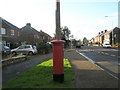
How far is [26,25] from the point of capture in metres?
63.4

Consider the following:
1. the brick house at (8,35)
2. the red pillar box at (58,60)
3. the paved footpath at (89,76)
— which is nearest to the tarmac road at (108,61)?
the paved footpath at (89,76)

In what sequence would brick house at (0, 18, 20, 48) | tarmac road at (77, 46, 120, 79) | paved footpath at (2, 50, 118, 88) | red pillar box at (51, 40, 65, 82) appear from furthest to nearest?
brick house at (0, 18, 20, 48) < tarmac road at (77, 46, 120, 79) < red pillar box at (51, 40, 65, 82) < paved footpath at (2, 50, 118, 88)

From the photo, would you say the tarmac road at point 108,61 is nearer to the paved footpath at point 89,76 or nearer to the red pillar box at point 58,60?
the paved footpath at point 89,76

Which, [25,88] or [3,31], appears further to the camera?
[3,31]

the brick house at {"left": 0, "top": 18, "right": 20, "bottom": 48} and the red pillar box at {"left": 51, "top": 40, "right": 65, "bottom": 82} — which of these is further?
the brick house at {"left": 0, "top": 18, "right": 20, "bottom": 48}

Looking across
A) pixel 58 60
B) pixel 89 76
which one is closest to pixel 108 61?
pixel 89 76

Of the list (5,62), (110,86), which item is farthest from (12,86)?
(5,62)

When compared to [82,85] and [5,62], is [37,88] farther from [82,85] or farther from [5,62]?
[5,62]

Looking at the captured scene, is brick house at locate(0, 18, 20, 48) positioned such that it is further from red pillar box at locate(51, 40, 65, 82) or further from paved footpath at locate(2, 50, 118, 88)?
red pillar box at locate(51, 40, 65, 82)

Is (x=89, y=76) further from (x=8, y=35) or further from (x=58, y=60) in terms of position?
(x=8, y=35)

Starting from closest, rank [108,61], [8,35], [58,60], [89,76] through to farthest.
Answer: [58,60] < [89,76] < [108,61] < [8,35]

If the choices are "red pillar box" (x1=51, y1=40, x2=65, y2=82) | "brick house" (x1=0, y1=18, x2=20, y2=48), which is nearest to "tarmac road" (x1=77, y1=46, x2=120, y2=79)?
"red pillar box" (x1=51, y1=40, x2=65, y2=82)

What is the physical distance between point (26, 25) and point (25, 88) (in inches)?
2345

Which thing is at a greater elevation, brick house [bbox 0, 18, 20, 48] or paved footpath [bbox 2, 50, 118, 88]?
brick house [bbox 0, 18, 20, 48]
